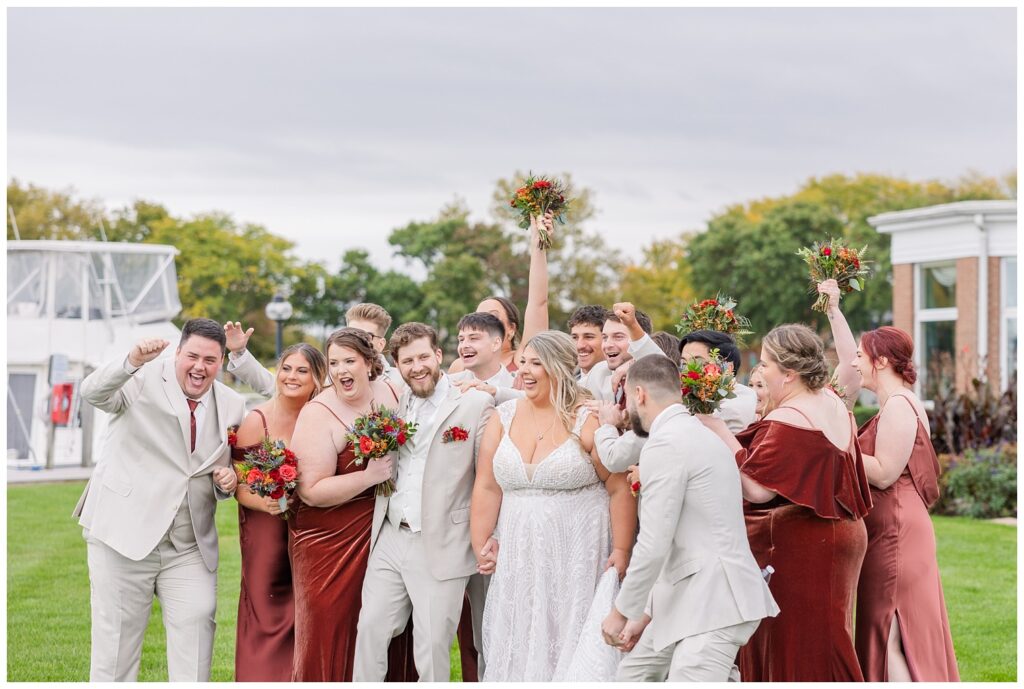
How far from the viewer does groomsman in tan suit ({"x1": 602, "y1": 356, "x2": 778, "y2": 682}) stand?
5.20 metres

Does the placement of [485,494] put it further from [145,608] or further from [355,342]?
[145,608]

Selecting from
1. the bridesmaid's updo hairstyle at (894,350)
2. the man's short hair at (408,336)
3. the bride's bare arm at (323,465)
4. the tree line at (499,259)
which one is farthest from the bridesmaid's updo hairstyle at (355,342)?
the tree line at (499,259)

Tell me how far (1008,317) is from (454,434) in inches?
962

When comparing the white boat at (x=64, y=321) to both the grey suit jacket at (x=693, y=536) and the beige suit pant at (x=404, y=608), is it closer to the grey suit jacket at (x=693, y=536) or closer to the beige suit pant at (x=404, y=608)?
the beige suit pant at (x=404, y=608)

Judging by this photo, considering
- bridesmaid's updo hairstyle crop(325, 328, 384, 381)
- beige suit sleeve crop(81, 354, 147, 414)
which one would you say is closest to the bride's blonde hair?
bridesmaid's updo hairstyle crop(325, 328, 384, 381)

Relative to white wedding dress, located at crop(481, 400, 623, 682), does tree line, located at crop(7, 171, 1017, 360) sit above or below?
above

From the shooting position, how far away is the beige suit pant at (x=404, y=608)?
6445 millimetres

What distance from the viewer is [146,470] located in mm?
6547

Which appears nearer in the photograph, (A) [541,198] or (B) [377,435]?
(B) [377,435]

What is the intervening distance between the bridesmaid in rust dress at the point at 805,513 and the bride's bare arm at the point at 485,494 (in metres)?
1.28

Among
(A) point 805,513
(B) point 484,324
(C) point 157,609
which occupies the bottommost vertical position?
(C) point 157,609

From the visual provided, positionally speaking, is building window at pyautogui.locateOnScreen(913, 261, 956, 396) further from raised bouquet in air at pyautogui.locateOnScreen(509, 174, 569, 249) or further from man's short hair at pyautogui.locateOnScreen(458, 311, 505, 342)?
man's short hair at pyautogui.locateOnScreen(458, 311, 505, 342)

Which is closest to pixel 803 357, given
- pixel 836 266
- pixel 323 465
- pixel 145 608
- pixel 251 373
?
pixel 836 266

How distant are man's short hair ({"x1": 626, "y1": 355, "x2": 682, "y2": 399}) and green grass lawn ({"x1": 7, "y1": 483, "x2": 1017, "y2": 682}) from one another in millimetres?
4288
